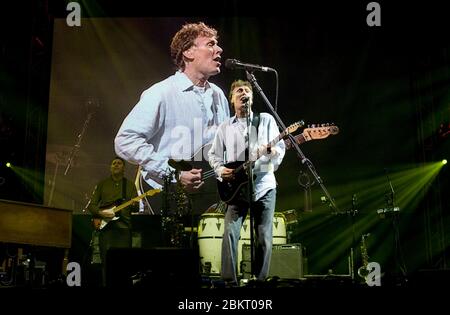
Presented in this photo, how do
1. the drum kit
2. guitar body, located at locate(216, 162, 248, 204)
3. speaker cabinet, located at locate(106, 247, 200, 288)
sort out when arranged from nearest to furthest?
speaker cabinet, located at locate(106, 247, 200, 288) → guitar body, located at locate(216, 162, 248, 204) → the drum kit

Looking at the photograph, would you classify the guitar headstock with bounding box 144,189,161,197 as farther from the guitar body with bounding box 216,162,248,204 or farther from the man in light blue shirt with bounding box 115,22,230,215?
the guitar body with bounding box 216,162,248,204

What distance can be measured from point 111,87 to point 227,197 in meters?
3.34

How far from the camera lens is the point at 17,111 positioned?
28.1 feet

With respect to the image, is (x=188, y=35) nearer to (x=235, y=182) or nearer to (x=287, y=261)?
(x=235, y=182)

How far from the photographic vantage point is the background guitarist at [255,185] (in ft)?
17.0

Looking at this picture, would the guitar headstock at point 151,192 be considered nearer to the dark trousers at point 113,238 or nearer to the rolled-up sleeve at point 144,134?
the rolled-up sleeve at point 144,134

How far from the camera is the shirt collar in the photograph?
7723mm

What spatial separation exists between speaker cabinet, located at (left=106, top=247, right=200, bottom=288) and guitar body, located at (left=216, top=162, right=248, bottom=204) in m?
1.68

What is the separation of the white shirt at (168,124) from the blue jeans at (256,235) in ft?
7.64

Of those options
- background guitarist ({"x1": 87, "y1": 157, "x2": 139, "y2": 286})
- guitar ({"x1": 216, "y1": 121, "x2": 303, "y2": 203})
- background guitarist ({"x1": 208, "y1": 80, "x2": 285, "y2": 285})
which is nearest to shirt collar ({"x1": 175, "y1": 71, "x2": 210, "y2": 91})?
background guitarist ({"x1": 87, "y1": 157, "x2": 139, "y2": 286})

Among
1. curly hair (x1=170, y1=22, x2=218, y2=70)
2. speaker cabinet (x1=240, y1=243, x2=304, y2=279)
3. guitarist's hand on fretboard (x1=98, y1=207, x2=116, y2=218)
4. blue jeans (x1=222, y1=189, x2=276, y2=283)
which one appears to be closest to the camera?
blue jeans (x1=222, y1=189, x2=276, y2=283)

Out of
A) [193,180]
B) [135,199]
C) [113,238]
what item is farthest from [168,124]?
[113,238]
